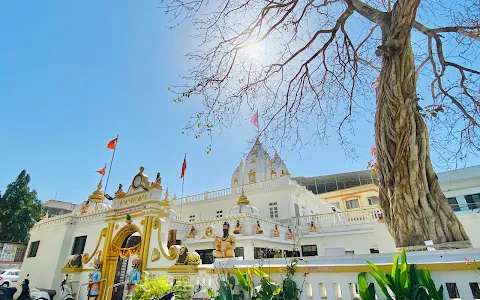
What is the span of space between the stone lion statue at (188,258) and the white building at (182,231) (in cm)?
18

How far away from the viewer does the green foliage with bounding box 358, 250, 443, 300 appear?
2223mm

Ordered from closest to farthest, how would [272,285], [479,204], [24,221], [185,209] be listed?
[272,285]
[479,204]
[185,209]
[24,221]

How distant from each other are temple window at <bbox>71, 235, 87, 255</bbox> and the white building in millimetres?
44

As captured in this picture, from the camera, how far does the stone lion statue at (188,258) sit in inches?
228

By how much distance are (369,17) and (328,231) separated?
33.4 ft

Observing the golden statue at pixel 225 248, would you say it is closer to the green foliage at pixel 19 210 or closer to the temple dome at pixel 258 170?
the temple dome at pixel 258 170

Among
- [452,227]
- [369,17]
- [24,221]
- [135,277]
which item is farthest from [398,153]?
[24,221]

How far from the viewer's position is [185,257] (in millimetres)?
6141

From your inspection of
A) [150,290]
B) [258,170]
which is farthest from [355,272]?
[258,170]

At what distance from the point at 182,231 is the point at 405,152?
418 inches

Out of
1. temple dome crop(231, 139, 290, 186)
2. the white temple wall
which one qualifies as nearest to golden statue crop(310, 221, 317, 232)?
temple dome crop(231, 139, 290, 186)

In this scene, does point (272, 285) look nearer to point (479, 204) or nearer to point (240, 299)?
point (240, 299)

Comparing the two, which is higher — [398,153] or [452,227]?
[398,153]

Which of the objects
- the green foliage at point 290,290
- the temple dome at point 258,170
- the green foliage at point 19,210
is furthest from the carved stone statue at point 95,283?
the green foliage at point 19,210
